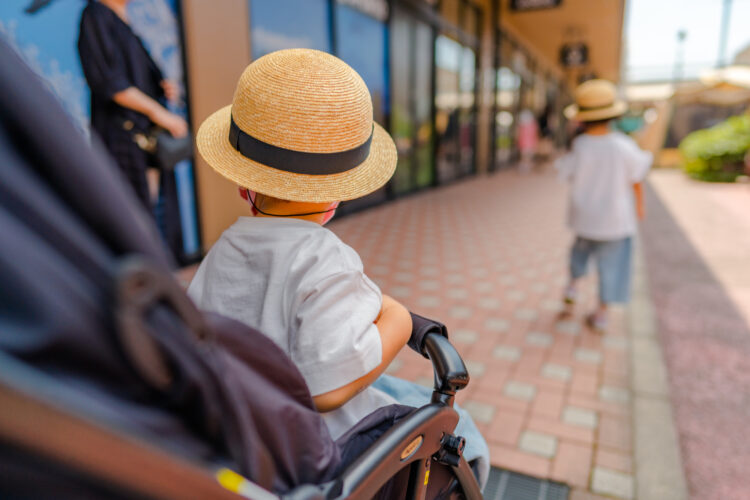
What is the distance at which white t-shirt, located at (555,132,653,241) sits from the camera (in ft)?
11.2

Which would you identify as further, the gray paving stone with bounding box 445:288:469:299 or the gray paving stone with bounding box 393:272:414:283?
the gray paving stone with bounding box 393:272:414:283

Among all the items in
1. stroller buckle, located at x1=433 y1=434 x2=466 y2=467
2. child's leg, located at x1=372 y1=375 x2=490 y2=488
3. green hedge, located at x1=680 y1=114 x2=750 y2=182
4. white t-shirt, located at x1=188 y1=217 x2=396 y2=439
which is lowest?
green hedge, located at x1=680 y1=114 x2=750 y2=182

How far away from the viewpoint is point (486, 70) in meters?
13.3

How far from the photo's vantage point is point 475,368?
3066mm

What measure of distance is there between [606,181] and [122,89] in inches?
114

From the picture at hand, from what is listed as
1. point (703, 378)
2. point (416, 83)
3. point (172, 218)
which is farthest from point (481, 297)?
point (416, 83)

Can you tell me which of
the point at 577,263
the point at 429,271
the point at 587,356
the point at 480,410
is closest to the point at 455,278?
the point at 429,271

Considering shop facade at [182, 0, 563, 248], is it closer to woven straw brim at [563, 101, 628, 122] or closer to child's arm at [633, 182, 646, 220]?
woven straw brim at [563, 101, 628, 122]

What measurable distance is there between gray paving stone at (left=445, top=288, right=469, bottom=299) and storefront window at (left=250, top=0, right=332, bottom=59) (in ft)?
9.99

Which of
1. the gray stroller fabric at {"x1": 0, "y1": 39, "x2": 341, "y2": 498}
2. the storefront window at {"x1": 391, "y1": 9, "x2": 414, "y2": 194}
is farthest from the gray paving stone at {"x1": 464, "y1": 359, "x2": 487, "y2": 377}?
the storefront window at {"x1": 391, "y1": 9, "x2": 414, "y2": 194}

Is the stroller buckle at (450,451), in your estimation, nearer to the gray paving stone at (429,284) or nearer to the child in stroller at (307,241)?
the child in stroller at (307,241)

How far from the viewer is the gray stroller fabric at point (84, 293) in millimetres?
425

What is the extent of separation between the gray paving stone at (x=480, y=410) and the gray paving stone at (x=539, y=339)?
3.00 feet

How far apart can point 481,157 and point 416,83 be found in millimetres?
4834
